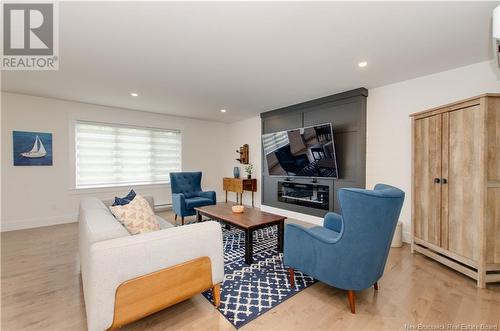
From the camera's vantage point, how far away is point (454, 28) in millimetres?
2035

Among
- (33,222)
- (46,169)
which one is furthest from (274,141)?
(33,222)

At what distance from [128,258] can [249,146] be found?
4833 millimetres

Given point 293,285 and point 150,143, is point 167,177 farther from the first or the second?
point 293,285

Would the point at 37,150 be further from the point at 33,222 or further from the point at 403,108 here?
the point at 403,108

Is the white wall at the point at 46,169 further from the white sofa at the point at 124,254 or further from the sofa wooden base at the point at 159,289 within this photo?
the sofa wooden base at the point at 159,289

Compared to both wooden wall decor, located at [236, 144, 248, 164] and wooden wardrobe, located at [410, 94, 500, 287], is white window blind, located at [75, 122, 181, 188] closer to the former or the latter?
wooden wall decor, located at [236, 144, 248, 164]

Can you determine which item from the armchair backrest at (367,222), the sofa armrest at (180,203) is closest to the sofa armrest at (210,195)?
the sofa armrest at (180,203)

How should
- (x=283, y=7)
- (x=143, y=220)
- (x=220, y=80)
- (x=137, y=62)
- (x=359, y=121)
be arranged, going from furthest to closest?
(x=359, y=121) → (x=220, y=80) → (x=137, y=62) → (x=143, y=220) → (x=283, y=7)

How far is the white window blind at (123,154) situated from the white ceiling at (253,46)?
114 cm

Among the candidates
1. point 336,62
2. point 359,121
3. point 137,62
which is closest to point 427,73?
point 359,121

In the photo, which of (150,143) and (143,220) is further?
(150,143)

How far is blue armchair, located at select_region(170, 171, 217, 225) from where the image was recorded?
13.5 feet

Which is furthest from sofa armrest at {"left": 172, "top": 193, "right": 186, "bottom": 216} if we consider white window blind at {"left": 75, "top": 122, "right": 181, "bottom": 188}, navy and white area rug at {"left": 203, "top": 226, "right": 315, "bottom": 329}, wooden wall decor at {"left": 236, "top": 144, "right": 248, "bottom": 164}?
wooden wall decor at {"left": 236, "top": 144, "right": 248, "bottom": 164}

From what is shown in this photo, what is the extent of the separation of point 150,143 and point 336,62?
177 inches
